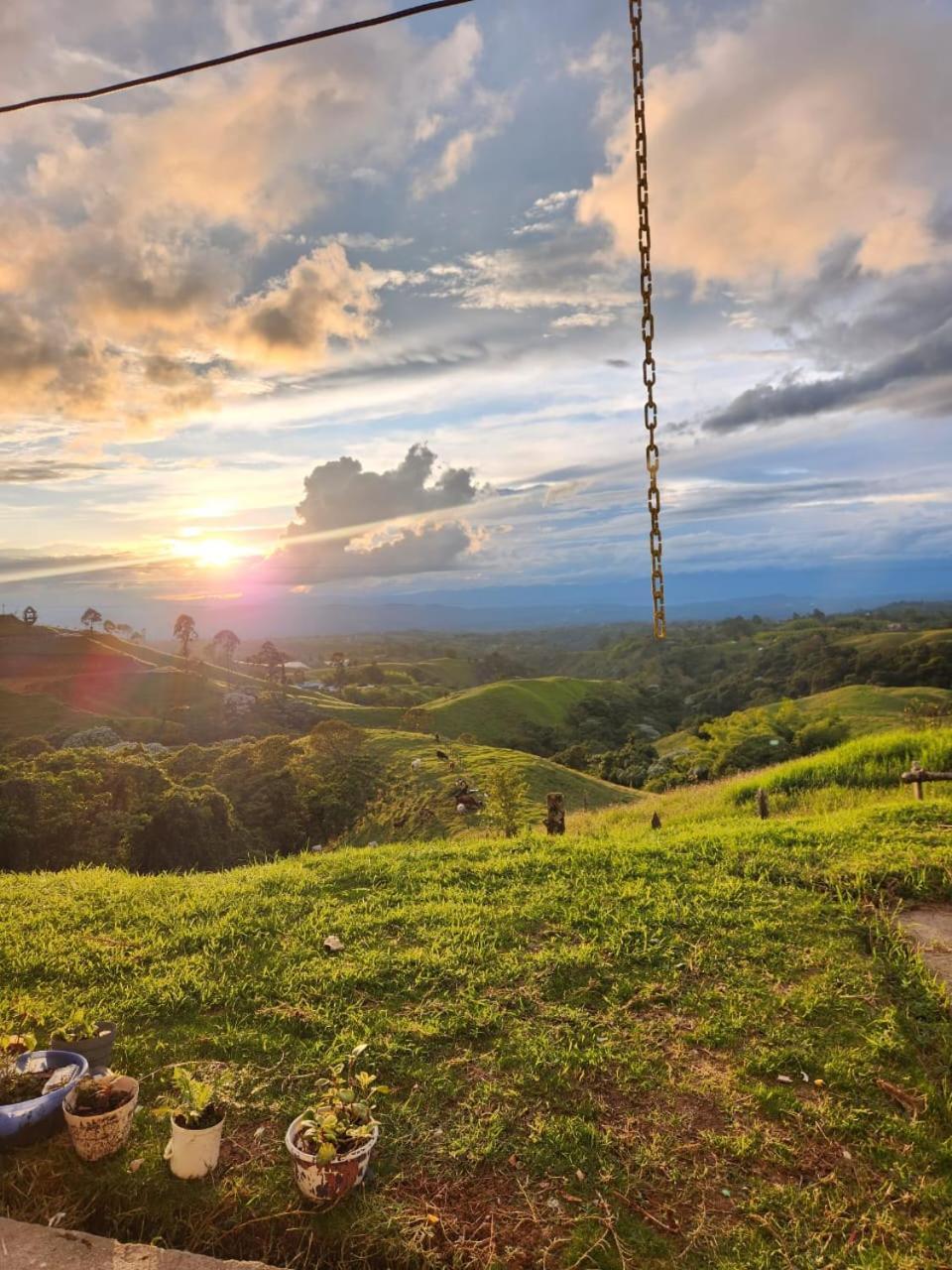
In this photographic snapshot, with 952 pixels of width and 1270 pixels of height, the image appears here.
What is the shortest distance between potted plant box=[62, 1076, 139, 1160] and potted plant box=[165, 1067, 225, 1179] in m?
0.38

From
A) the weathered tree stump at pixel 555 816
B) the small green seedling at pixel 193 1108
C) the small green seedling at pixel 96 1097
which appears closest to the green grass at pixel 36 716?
the weathered tree stump at pixel 555 816

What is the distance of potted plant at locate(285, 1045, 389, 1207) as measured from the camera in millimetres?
4320

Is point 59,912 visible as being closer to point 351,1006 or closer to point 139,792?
point 351,1006

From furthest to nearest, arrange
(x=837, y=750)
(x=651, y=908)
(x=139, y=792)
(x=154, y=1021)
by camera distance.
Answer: (x=139, y=792) < (x=837, y=750) < (x=651, y=908) < (x=154, y=1021)

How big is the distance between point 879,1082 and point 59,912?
8.94 metres

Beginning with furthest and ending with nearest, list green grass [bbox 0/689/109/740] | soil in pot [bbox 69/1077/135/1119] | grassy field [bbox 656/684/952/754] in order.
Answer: green grass [bbox 0/689/109/740] → grassy field [bbox 656/684/952/754] → soil in pot [bbox 69/1077/135/1119]

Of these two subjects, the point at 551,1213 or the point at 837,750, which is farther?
the point at 837,750

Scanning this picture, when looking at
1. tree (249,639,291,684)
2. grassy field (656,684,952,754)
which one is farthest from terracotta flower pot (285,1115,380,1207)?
tree (249,639,291,684)

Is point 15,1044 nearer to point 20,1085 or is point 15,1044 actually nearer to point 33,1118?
point 20,1085

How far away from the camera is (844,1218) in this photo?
4309 mm

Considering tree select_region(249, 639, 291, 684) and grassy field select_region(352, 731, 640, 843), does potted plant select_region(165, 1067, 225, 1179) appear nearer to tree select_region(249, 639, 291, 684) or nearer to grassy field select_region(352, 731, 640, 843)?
grassy field select_region(352, 731, 640, 843)

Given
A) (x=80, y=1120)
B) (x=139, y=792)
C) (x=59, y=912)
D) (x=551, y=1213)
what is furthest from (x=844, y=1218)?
(x=139, y=792)

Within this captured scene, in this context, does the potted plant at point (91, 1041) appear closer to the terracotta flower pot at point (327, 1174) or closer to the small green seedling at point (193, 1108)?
the small green seedling at point (193, 1108)

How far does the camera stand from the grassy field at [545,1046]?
14.0 feet
